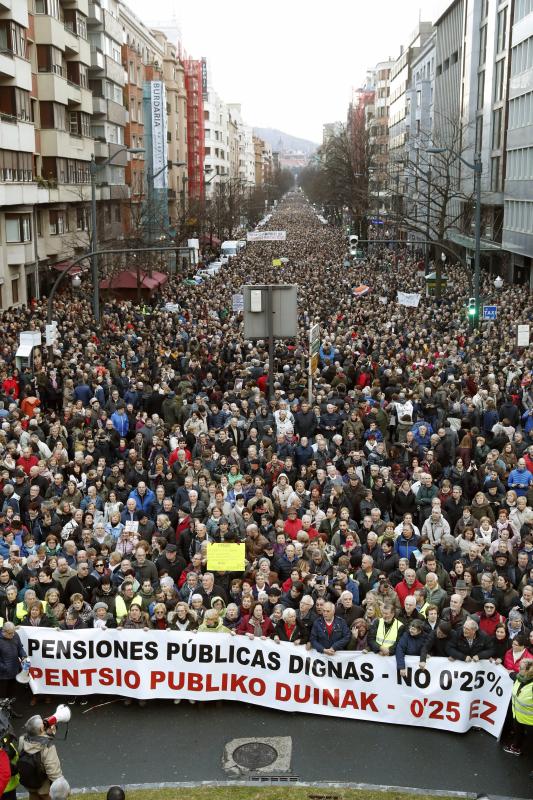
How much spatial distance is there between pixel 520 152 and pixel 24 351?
1347 inches

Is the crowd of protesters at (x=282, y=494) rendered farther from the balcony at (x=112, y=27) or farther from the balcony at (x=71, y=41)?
the balcony at (x=112, y=27)

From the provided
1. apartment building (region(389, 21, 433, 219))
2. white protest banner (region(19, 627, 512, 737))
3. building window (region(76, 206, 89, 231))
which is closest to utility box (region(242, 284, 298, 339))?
white protest banner (region(19, 627, 512, 737))

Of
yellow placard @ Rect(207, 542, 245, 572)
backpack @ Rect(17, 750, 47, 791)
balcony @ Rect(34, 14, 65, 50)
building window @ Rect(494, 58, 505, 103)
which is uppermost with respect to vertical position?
balcony @ Rect(34, 14, 65, 50)

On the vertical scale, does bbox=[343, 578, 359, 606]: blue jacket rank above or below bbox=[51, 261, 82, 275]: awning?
below

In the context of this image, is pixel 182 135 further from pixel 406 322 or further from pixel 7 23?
pixel 406 322

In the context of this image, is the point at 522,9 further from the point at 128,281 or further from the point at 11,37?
the point at 11,37

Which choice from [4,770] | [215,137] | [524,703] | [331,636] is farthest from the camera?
[215,137]

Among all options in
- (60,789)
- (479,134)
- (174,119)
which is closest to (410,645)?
(60,789)

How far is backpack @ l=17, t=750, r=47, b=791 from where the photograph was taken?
807 centimetres

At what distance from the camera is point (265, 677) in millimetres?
10656

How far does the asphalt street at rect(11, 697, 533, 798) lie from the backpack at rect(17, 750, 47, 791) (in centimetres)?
114

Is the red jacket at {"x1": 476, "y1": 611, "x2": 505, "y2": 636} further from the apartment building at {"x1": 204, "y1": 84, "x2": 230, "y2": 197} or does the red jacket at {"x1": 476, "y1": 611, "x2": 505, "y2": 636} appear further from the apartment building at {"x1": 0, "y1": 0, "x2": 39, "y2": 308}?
the apartment building at {"x1": 204, "y1": 84, "x2": 230, "y2": 197}

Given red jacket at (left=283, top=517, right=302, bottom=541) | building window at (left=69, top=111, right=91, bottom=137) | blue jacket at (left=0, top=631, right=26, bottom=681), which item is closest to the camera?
blue jacket at (left=0, top=631, right=26, bottom=681)

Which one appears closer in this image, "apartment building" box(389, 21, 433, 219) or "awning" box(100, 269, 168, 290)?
"awning" box(100, 269, 168, 290)
